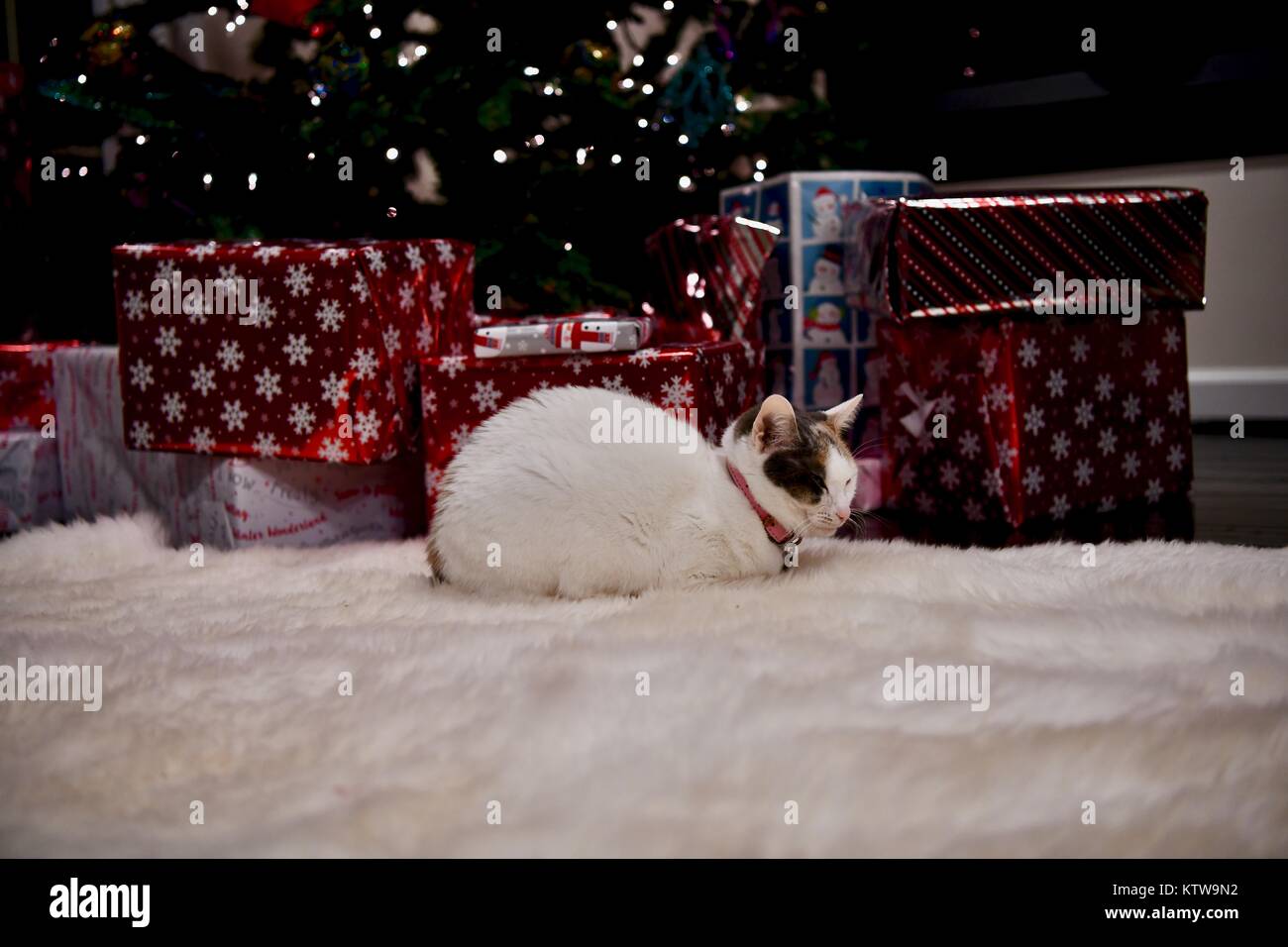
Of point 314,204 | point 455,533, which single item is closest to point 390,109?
point 314,204

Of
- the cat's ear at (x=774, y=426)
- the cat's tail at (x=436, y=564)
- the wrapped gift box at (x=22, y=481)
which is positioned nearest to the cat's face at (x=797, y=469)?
the cat's ear at (x=774, y=426)

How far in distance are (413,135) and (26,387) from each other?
92cm

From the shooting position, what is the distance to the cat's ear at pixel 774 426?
1174mm

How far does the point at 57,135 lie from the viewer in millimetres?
2176

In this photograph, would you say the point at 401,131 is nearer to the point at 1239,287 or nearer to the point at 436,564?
the point at 436,564

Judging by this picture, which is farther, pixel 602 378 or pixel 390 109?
pixel 390 109

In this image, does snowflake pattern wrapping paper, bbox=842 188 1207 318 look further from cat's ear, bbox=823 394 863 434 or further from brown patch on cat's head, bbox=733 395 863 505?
brown patch on cat's head, bbox=733 395 863 505

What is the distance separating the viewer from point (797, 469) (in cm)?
118

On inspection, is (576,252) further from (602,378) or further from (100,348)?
(100,348)

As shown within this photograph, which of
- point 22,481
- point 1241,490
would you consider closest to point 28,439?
point 22,481

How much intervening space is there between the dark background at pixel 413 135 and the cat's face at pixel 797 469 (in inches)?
40.4

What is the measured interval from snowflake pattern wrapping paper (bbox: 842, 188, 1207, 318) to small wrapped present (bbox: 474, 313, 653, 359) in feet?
1.57
